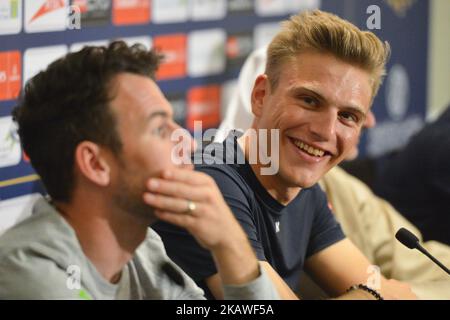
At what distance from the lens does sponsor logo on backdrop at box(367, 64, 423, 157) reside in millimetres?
3178

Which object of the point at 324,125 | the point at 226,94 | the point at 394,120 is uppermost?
the point at 324,125

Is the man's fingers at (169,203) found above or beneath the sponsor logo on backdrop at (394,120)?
above

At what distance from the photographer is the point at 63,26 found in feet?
5.51

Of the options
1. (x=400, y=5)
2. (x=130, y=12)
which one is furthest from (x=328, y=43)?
A: (x=400, y=5)

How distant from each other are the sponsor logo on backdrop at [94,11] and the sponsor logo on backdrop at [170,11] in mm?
246

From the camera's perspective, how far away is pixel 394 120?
3281 millimetres

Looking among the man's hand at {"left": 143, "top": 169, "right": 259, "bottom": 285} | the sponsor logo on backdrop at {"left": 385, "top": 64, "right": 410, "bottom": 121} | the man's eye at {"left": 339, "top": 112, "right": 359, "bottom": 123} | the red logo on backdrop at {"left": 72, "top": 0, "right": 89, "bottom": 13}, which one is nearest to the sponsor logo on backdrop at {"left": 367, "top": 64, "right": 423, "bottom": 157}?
the sponsor logo on backdrop at {"left": 385, "top": 64, "right": 410, "bottom": 121}

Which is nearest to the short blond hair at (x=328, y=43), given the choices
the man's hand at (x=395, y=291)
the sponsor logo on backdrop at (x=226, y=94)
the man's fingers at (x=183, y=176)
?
the man's hand at (x=395, y=291)

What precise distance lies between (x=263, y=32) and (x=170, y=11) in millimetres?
456

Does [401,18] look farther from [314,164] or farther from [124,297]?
[124,297]

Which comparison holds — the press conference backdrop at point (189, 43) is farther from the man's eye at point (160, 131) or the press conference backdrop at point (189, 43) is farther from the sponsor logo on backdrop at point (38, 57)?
the man's eye at point (160, 131)

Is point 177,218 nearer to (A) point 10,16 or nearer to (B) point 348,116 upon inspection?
(B) point 348,116

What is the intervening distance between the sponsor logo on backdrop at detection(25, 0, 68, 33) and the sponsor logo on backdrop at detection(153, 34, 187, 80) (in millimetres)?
533

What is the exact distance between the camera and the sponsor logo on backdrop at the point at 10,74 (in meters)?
1.53
